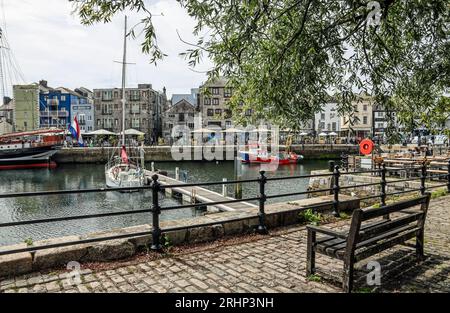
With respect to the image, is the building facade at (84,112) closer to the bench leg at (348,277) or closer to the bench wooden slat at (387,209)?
the bench wooden slat at (387,209)

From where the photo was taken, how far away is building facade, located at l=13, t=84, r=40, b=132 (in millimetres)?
75750

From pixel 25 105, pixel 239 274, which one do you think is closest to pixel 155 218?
pixel 239 274

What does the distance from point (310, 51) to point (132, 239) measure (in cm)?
410

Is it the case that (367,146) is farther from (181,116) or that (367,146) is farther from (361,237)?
(181,116)

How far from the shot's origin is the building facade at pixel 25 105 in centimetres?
7575

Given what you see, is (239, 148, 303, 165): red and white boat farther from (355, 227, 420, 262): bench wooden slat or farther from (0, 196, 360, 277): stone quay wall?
(355, 227, 420, 262): bench wooden slat

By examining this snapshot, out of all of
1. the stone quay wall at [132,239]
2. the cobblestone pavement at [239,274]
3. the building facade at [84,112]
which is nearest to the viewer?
the cobblestone pavement at [239,274]

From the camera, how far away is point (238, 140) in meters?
66.1

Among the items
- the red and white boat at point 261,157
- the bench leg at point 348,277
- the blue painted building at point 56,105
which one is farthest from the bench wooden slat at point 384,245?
the blue painted building at point 56,105

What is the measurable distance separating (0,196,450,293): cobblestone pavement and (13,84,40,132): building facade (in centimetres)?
8289

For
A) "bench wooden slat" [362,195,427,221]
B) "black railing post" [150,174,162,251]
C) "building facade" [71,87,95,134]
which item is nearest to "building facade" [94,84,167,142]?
"building facade" [71,87,95,134]

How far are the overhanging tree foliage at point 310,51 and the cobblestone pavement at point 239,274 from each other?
2293mm
